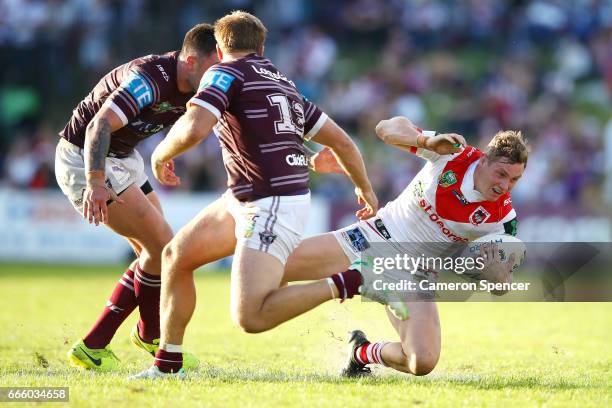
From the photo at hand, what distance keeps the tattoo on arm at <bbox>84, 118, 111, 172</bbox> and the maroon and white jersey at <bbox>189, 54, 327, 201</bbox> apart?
79cm

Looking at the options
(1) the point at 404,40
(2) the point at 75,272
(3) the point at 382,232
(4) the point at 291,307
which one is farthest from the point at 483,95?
(4) the point at 291,307

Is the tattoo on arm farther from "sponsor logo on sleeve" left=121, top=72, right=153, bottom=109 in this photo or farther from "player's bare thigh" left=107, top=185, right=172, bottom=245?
"player's bare thigh" left=107, top=185, right=172, bottom=245

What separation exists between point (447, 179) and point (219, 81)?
6.01 feet

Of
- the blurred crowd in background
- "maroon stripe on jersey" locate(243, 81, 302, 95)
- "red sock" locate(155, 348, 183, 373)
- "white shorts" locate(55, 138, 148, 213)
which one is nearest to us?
"maroon stripe on jersey" locate(243, 81, 302, 95)

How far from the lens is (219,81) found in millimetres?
6387

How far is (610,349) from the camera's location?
8898mm

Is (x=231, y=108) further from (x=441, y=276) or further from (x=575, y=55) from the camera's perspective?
(x=575, y=55)

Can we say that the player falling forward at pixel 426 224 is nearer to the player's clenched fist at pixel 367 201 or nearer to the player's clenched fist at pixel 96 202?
the player's clenched fist at pixel 367 201

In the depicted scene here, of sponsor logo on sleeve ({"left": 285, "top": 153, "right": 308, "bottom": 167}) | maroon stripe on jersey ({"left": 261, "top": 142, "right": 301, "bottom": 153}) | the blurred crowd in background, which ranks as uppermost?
the blurred crowd in background

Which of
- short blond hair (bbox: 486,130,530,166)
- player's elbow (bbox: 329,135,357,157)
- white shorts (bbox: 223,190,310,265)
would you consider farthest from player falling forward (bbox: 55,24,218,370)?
short blond hair (bbox: 486,130,530,166)

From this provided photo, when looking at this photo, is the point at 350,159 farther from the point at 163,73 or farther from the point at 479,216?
the point at 163,73

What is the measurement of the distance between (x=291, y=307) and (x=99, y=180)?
159cm

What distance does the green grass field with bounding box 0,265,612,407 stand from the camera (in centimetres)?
596

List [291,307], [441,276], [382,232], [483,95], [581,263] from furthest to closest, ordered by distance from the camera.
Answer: [483,95]
[581,263]
[441,276]
[382,232]
[291,307]
